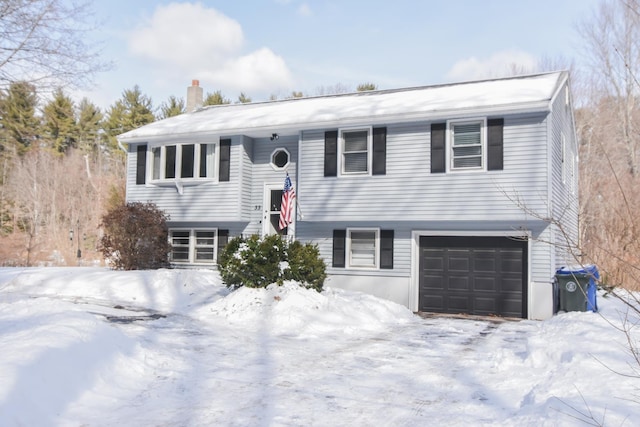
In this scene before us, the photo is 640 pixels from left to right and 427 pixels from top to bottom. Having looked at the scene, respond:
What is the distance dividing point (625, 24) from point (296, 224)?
27764 millimetres

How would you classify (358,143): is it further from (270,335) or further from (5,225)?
(5,225)

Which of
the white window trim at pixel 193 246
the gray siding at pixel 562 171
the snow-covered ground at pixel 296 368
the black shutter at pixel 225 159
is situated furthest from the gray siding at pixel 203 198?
the gray siding at pixel 562 171

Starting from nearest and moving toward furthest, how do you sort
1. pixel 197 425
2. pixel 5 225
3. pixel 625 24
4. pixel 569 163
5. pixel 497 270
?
pixel 197 425 → pixel 497 270 → pixel 569 163 → pixel 625 24 → pixel 5 225

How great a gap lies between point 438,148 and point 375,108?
→ 2.66 m

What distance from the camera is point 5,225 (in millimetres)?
40656

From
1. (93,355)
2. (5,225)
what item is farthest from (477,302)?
(5,225)

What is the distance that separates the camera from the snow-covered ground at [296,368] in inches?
206

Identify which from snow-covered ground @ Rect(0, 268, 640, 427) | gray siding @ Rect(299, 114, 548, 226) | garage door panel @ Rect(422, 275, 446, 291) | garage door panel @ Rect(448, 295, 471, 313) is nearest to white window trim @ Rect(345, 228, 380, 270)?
gray siding @ Rect(299, 114, 548, 226)

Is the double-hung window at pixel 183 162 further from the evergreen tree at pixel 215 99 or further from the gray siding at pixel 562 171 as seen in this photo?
the evergreen tree at pixel 215 99

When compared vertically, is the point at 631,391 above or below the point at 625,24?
below

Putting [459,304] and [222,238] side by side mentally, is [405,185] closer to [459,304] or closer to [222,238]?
[459,304]

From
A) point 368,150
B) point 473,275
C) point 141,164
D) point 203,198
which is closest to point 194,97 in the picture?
point 141,164

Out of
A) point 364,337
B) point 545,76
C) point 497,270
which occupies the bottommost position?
point 364,337

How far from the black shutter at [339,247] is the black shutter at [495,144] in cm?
488
